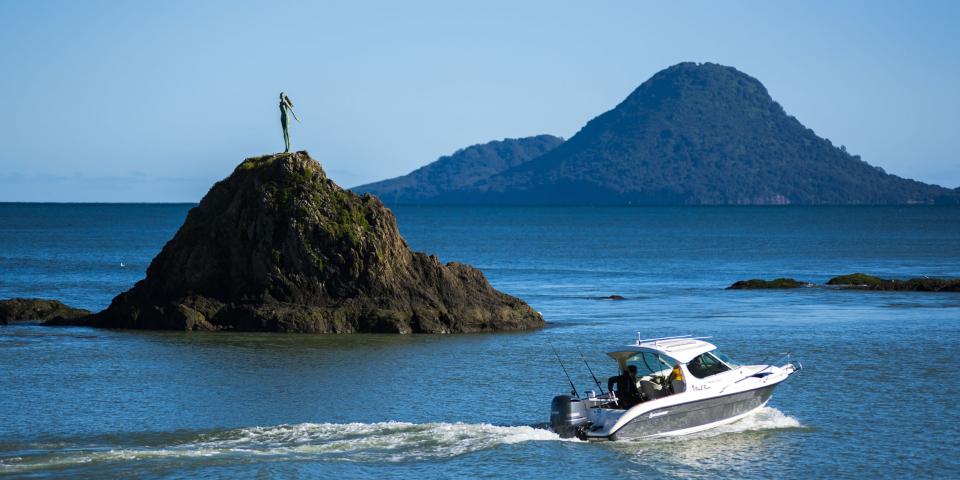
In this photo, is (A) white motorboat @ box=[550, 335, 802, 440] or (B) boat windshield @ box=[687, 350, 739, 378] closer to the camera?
(A) white motorboat @ box=[550, 335, 802, 440]

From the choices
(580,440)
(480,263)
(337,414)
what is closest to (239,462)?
(337,414)

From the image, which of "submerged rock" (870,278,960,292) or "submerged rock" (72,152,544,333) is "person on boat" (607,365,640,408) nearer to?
"submerged rock" (72,152,544,333)

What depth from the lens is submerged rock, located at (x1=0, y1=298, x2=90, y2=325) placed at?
4469 cm

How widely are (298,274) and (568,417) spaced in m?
17.9

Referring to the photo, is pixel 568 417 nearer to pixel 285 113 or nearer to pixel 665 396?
pixel 665 396

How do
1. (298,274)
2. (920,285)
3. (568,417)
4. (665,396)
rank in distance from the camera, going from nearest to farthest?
1. (568,417)
2. (665,396)
3. (298,274)
4. (920,285)

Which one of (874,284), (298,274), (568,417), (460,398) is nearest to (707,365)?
(568,417)

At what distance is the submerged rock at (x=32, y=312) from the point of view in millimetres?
44688

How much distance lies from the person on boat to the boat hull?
726 millimetres

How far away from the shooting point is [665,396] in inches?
1046

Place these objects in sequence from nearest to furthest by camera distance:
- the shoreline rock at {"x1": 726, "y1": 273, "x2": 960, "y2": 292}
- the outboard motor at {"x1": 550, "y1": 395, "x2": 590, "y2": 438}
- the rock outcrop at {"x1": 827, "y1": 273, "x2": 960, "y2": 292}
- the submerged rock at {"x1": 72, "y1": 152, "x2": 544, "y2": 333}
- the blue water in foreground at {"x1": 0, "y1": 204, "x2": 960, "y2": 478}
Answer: the blue water in foreground at {"x1": 0, "y1": 204, "x2": 960, "y2": 478} → the outboard motor at {"x1": 550, "y1": 395, "x2": 590, "y2": 438} → the submerged rock at {"x1": 72, "y1": 152, "x2": 544, "y2": 333} → the rock outcrop at {"x1": 827, "y1": 273, "x2": 960, "y2": 292} → the shoreline rock at {"x1": 726, "y1": 273, "x2": 960, "y2": 292}

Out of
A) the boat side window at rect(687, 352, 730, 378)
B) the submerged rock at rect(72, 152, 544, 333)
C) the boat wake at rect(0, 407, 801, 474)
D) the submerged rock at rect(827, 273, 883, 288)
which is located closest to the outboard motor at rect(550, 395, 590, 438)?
the boat wake at rect(0, 407, 801, 474)

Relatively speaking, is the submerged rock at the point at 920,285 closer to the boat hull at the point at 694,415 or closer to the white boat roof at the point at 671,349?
the boat hull at the point at 694,415

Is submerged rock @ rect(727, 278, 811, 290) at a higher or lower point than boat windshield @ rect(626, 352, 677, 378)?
higher
